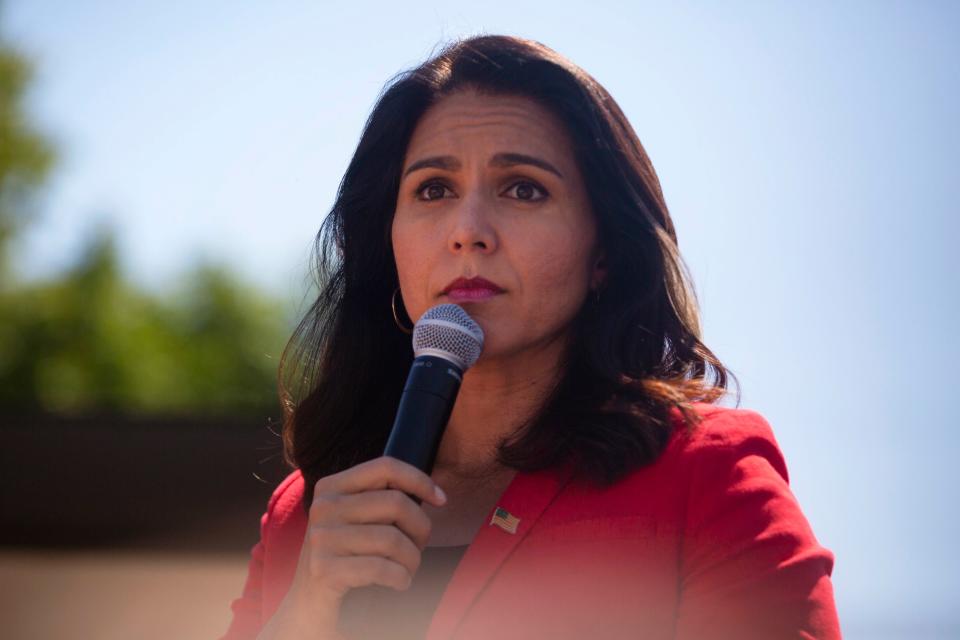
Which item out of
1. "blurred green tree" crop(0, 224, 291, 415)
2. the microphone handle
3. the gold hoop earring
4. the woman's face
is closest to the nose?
the woman's face

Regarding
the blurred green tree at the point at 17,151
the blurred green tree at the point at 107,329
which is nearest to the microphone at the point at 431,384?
the blurred green tree at the point at 107,329

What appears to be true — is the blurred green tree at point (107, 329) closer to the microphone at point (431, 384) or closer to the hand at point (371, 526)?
the microphone at point (431, 384)

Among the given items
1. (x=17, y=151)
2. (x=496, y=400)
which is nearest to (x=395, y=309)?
(x=496, y=400)

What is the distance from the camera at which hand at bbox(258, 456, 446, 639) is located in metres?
1.51

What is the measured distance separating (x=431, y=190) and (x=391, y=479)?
2.98ft

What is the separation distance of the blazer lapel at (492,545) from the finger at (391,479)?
0.36 m

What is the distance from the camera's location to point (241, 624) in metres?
2.36

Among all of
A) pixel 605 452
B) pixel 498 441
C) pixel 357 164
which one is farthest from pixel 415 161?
pixel 605 452

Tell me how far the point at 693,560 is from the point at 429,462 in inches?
20.3

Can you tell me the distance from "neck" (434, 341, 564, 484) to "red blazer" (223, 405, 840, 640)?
0.31 metres

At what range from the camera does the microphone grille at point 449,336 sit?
5.79 ft

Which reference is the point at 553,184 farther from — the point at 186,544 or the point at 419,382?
the point at 186,544

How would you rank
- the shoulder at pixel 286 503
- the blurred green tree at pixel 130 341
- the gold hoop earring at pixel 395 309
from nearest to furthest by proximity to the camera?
the shoulder at pixel 286 503 → the gold hoop earring at pixel 395 309 → the blurred green tree at pixel 130 341

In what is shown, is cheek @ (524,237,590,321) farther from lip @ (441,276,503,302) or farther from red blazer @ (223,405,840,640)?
red blazer @ (223,405,840,640)
